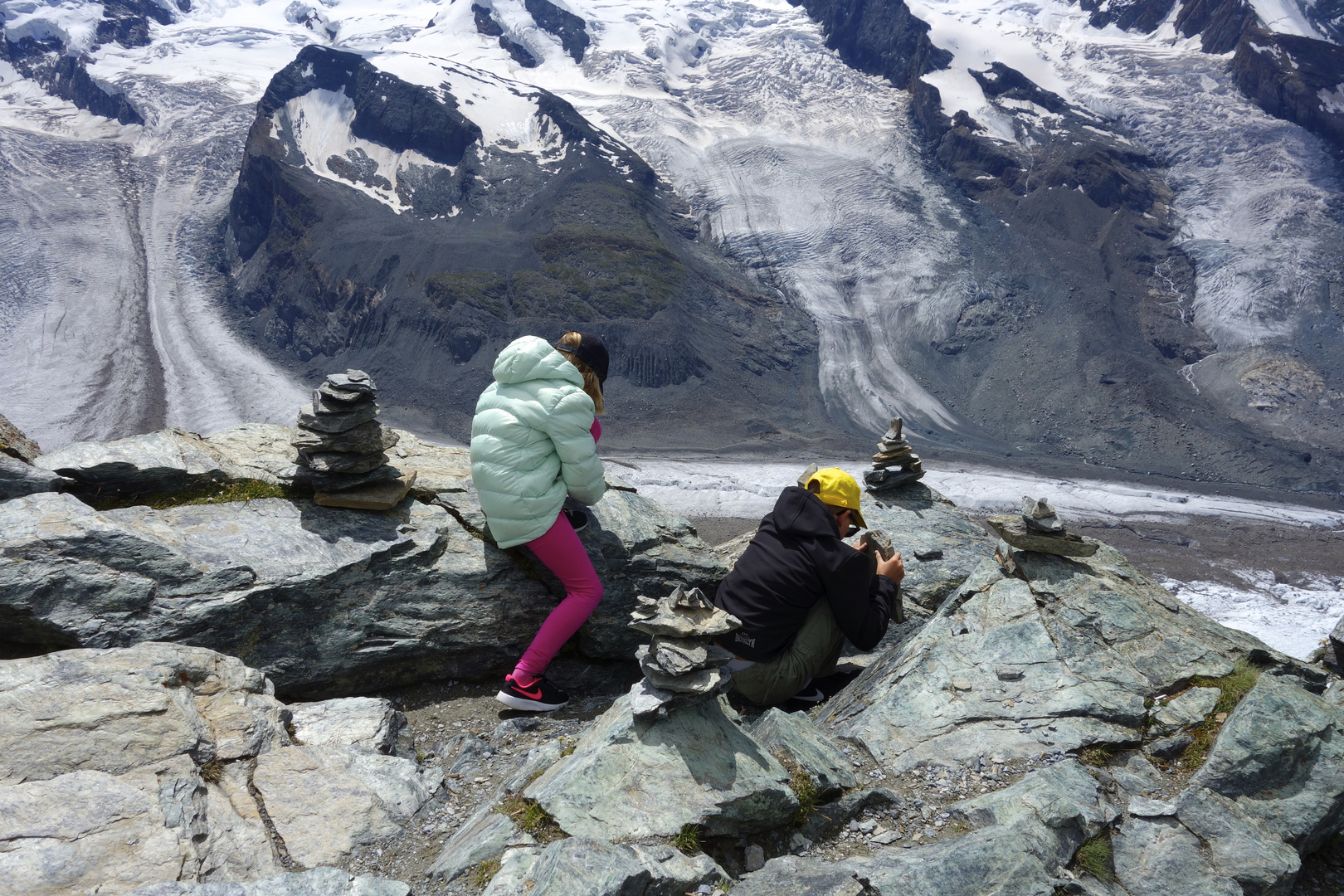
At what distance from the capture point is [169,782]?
371 cm

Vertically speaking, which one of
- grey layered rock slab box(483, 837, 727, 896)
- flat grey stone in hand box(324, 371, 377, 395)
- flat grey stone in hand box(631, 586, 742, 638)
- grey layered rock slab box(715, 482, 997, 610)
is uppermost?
flat grey stone in hand box(324, 371, 377, 395)

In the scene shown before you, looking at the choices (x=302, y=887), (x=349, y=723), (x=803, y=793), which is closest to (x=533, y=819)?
(x=302, y=887)

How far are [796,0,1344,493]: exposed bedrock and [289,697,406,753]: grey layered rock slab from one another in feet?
113

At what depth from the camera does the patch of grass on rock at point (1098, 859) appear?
375cm

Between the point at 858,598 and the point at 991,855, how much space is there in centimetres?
194

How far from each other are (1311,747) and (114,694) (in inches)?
283

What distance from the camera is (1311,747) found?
4.52 m

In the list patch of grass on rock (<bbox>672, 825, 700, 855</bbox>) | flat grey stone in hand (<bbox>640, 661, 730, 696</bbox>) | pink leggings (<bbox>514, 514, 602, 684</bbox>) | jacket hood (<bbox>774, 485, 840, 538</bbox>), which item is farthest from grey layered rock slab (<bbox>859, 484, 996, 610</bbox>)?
patch of grass on rock (<bbox>672, 825, 700, 855</bbox>)

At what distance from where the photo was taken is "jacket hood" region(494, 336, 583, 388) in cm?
532

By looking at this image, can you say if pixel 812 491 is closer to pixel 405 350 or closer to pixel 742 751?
pixel 742 751

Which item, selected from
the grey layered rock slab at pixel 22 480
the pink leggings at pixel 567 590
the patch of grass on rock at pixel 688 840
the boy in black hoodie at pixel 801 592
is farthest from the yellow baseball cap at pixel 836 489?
the grey layered rock slab at pixel 22 480

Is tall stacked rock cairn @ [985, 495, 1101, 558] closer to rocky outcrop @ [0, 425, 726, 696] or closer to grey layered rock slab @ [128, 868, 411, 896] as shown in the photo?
rocky outcrop @ [0, 425, 726, 696]

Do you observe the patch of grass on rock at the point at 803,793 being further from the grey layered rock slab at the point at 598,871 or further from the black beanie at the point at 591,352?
the black beanie at the point at 591,352

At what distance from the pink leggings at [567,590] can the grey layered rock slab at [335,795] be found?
1.24m
